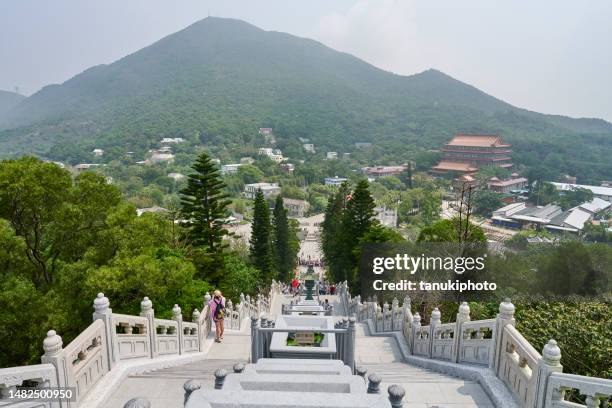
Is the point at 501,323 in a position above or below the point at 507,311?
below

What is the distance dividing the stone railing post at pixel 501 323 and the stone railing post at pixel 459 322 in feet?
2.88

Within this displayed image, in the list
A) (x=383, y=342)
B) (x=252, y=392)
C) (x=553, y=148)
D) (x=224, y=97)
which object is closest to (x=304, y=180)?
(x=553, y=148)

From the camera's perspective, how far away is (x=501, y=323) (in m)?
5.58

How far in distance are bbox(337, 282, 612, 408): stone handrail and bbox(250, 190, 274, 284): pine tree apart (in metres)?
18.8

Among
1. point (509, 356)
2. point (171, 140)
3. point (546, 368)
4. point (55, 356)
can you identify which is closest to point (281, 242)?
point (509, 356)

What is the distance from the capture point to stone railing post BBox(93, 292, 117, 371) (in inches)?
223

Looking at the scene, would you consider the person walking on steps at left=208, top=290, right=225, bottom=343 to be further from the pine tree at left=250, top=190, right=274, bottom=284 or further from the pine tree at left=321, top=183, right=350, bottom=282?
the pine tree at left=321, top=183, right=350, bottom=282

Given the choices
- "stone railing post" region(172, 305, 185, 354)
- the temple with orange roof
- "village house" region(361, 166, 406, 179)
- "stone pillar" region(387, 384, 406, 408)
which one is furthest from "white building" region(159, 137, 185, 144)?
"stone pillar" region(387, 384, 406, 408)

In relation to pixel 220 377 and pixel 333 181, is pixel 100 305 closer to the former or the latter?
pixel 220 377

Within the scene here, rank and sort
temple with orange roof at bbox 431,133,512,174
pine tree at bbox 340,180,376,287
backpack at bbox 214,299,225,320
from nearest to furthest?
backpack at bbox 214,299,225,320
pine tree at bbox 340,180,376,287
temple with orange roof at bbox 431,133,512,174

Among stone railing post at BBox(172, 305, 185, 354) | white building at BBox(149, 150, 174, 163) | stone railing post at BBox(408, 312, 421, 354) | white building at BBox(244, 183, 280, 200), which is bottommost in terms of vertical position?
white building at BBox(244, 183, 280, 200)

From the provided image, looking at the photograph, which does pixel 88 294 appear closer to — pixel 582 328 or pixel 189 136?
pixel 582 328

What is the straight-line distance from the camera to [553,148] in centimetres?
12438

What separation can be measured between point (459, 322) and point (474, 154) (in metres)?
106
